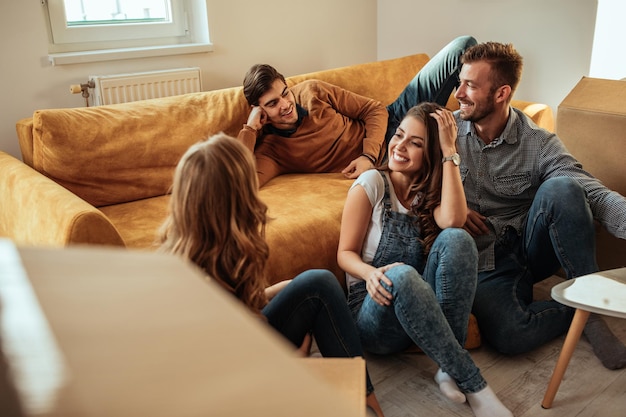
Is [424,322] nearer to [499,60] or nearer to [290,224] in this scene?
[290,224]

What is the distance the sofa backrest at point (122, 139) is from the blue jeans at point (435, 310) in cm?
93

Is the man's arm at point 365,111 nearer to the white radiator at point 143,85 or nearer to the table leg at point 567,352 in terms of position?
the white radiator at point 143,85

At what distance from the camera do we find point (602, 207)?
71.8 inches

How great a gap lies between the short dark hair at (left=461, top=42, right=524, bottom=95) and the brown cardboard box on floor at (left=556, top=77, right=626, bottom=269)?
0.29m

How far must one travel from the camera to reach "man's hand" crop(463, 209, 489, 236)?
1.95 meters

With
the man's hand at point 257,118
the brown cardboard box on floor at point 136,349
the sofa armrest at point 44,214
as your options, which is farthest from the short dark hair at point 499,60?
the brown cardboard box on floor at point 136,349

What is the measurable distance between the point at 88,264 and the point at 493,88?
2.03m

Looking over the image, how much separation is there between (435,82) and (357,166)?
57 centimetres

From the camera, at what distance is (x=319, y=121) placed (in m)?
2.46

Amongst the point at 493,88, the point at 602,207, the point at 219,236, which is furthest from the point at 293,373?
the point at 493,88

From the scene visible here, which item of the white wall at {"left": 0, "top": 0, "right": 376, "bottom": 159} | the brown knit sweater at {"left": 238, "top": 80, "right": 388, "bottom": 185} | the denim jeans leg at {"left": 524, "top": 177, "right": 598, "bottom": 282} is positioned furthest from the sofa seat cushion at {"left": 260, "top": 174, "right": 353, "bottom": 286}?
the white wall at {"left": 0, "top": 0, "right": 376, "bottom": 159}

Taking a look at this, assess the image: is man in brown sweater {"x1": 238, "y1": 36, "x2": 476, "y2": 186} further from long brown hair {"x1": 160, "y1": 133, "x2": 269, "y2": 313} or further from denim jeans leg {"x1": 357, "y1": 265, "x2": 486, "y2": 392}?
long brown hair {"x1": 160, "y1": 133, "x2": 269, "y2": 313}

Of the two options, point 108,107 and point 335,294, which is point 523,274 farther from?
point 108,107

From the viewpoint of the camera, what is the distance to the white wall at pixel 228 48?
7.82ft
